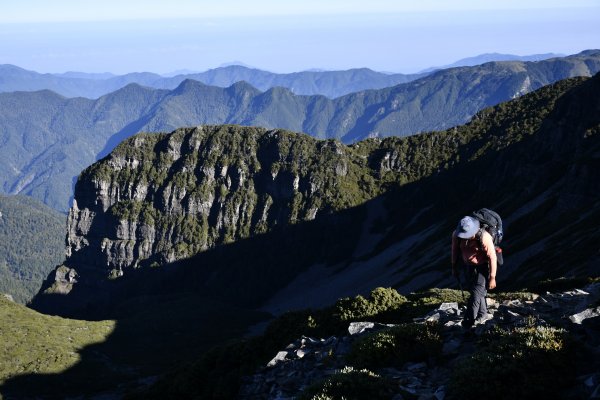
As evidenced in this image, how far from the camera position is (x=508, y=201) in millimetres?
147375

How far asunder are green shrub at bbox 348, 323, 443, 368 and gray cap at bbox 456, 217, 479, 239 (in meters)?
4.32

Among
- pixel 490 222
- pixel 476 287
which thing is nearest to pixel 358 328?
pixel 476 287

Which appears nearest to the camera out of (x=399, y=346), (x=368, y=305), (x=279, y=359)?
(x=399, y=346)

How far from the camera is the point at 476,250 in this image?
19688 mm

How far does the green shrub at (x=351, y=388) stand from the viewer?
16891 millimetres

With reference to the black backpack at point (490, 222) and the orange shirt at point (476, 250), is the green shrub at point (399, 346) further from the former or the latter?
the black backpack at point (490, 222)

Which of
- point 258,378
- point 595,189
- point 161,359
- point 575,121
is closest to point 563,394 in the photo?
point 258,378

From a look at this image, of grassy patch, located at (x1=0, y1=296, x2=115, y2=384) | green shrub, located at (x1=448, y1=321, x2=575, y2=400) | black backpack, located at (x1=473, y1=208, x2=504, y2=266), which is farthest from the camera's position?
grassy patch, located at (x1=0, y1=296, x2=115, y2=384)

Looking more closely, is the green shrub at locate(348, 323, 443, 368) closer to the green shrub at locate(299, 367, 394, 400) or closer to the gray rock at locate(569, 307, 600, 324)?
the green shrub at locate(299, 367, 394, 400)

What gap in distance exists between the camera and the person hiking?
19062mm

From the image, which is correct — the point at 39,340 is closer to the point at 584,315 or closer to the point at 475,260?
the point at 475,260

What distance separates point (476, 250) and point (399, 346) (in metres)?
4.78

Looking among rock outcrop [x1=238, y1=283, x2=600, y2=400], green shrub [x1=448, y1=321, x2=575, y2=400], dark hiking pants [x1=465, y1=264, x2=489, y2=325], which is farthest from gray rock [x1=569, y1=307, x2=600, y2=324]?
dark hiking pants [x1=465, y1=264, x2=489, y2=325]

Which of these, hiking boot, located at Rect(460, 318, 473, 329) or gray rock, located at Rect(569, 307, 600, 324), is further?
hiking boot, located at Rect(460, 318, 473, 329)
